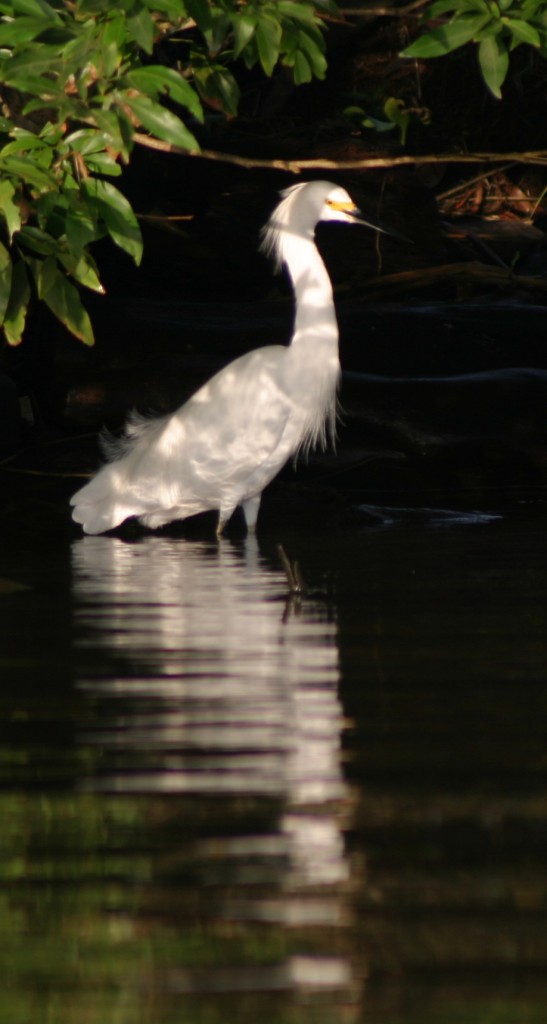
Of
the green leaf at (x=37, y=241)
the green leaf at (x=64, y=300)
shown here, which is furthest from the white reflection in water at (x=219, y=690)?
the green leaf at (x=37, y=241)

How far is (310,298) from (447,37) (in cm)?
342

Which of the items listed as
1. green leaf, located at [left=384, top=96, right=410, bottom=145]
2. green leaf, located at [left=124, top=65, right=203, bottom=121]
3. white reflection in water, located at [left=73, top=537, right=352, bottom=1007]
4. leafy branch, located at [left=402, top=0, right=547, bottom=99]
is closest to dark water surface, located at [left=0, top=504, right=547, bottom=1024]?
white reflection in water, located at [left=73, top=537, right=352, bottom=1007]

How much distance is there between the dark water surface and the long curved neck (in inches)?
115

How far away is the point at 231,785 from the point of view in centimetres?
289

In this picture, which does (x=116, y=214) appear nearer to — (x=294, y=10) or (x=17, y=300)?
(x=17, y=300)

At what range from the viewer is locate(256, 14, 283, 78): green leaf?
5250mm

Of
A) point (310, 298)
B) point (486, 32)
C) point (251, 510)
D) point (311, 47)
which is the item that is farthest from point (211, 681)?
point (310, 298)

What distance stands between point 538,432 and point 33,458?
265 centimetres

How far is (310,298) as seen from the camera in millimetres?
8211

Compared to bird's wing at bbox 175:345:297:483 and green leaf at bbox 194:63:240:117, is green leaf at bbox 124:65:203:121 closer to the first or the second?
green leaf at bbox 194:63:240:117

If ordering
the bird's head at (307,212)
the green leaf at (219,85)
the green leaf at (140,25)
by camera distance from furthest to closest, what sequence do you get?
the bird's head at (307,212) → the green leaf at (219,85) → the green leaf at (140,25)

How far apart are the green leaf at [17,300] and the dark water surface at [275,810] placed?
0.89m

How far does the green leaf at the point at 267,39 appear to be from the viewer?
207 inches

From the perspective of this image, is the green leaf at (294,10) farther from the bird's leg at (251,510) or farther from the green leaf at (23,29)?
the bird's leg at (251,510)
